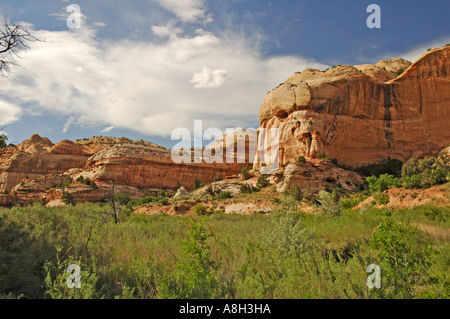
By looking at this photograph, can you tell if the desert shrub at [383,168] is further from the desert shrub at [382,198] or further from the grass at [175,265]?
the grass at [175,265]

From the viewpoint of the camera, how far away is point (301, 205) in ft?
75.8

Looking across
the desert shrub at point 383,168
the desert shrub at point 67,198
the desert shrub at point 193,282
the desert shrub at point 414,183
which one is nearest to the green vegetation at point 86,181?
the desert shrub at point 67,198

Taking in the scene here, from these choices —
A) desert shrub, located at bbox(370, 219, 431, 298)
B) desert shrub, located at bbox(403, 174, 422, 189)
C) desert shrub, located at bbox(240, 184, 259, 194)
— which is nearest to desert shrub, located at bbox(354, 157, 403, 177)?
desert shrub, located at bbox(240, 184, 259, 194)

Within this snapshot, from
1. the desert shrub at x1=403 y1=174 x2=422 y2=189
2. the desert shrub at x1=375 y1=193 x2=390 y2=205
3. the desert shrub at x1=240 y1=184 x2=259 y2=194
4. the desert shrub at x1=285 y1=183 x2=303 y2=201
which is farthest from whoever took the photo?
the desert shrub at x1=240 y1=184 x2=259 y2=194

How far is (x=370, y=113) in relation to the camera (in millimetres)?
41469

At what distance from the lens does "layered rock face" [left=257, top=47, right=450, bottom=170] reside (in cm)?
3944

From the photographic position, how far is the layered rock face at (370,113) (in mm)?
39438

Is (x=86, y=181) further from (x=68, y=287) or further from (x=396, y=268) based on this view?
(x=396, y=268)

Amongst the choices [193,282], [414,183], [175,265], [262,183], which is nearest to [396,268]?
[193,282]

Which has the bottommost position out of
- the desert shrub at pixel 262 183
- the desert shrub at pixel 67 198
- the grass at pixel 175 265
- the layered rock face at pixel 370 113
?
the desert shrub at pixel 67 198

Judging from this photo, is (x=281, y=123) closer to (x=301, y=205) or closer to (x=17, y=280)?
(x=301, y=205)

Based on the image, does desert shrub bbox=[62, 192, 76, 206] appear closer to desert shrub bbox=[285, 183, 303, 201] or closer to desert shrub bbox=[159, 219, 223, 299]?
desert shrub bbox=[285, 183, 303, 201]
